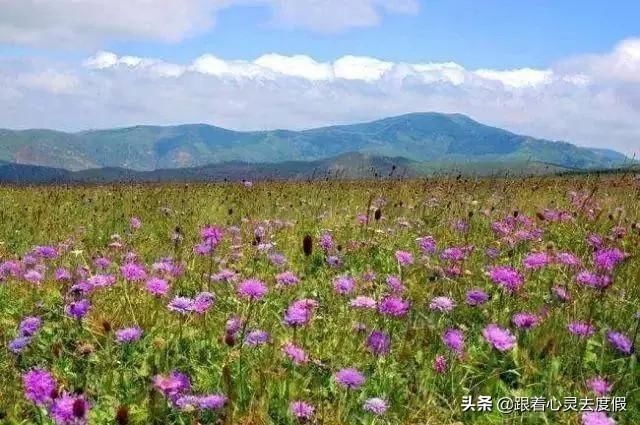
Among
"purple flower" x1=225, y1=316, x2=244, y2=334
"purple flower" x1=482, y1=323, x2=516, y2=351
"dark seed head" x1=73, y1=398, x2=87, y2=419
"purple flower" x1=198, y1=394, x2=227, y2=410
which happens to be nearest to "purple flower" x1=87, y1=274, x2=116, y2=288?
"purple flower" x1=225, y1=316, x2=244, y2=334

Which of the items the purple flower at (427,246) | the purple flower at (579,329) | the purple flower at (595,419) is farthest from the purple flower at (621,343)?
the purple flower at (427,246)

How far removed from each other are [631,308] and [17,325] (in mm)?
4492

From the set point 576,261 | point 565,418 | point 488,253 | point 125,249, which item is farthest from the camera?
point 125,249

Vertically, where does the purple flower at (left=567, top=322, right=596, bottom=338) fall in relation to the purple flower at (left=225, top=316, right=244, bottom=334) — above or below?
above

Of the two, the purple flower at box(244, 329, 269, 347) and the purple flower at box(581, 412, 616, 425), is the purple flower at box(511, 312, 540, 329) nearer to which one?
the purple flower at box(581, 412, 616, 425)

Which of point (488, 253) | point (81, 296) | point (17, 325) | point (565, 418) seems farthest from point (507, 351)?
point (17, 325)

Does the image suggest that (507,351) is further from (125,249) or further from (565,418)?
(125,249)

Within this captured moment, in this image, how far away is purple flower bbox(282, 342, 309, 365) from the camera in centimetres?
362

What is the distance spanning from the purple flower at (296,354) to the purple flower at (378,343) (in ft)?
1.47

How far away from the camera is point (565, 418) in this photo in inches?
129

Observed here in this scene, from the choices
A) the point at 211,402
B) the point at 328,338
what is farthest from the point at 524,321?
the point at 211,402

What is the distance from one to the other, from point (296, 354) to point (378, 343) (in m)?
0.56

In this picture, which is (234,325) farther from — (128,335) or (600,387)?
(600,387)

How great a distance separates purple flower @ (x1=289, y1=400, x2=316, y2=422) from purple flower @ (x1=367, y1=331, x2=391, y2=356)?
82 centimetres
